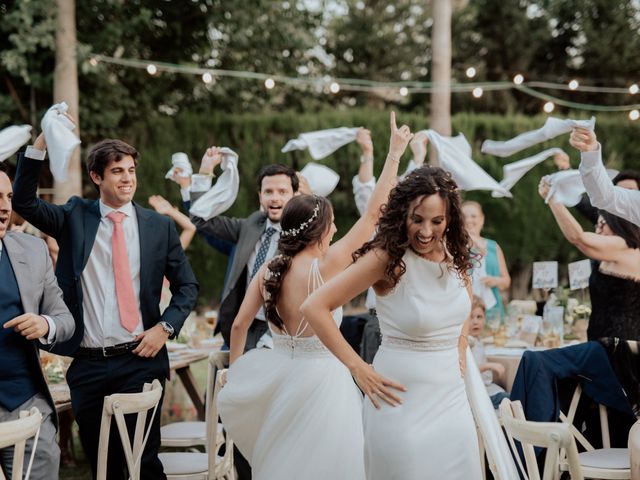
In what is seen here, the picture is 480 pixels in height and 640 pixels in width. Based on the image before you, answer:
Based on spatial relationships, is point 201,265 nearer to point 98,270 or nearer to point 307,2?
point 307,2

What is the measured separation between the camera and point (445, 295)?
113 inches

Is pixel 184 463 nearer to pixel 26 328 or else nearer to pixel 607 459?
pixel 26 328

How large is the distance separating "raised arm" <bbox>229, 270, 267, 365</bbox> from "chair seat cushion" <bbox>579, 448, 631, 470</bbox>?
169cm

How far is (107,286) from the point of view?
3.95 meters

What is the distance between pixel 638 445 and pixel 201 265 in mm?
9455

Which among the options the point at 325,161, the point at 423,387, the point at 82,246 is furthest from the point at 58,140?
the point at 325,161

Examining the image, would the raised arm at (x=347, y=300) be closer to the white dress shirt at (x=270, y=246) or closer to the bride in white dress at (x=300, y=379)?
the bride in white dress at (x=300, y=379)

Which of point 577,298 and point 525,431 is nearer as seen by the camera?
point 525,431

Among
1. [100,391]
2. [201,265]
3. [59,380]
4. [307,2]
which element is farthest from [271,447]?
[307,2]

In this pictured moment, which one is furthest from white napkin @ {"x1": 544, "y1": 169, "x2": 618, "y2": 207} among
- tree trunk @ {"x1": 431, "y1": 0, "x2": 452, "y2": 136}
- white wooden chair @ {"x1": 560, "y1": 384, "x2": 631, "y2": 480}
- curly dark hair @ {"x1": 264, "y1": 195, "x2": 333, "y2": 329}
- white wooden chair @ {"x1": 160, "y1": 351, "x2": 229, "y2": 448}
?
tree trunk @ {"x1": 431, "y1": 0, "x2": 452, "y2": 136}

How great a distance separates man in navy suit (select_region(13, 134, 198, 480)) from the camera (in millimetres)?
3861

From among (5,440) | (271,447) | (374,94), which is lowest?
(271,447)

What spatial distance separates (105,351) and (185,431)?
1.13 metres

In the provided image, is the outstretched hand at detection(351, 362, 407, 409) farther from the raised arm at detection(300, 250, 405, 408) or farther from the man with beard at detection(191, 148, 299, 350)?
the man with beard at detection(191, 148, 299, 350)
